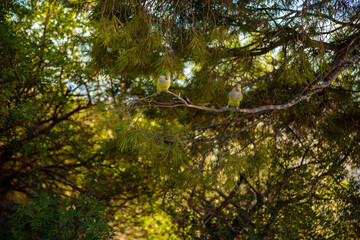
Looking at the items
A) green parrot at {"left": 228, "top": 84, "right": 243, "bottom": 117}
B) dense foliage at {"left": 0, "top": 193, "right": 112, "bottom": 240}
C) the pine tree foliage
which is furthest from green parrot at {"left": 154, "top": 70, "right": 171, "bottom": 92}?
dense foliage at {"left": 0, "top": 193, "right": 112, "bottom": 240}

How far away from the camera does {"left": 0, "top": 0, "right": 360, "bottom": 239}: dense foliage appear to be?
8.86 ft

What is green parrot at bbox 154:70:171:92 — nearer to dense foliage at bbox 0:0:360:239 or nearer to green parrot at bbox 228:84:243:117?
dense foliage at bbox 0:0:360:239

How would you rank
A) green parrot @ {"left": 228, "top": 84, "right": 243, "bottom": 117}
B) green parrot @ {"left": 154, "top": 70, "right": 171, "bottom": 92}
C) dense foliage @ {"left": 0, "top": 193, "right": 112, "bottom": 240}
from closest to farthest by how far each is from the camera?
green parrot @ {"left": 154, "top": 70, "right": 171, "bottom": 92} < green parrot @ {"left": 228, "top": 84, "right": 243, "bottom": 117} < dense foliage @ {"left": 0, "top": 193, "right": 112, "bottom": 240}

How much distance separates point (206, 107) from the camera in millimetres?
2332

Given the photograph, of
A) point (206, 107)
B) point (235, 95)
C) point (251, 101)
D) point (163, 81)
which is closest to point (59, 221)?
point (163, 81)

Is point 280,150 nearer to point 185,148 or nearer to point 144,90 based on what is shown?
point 185,148

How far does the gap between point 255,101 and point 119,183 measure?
2.28m

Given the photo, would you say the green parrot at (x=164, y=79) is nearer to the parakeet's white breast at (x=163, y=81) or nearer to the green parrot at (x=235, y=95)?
the parakeet's white breast at (x=163, y=81)

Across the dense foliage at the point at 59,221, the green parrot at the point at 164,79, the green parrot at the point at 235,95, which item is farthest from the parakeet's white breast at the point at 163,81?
the dense foliage at the point at 59,221

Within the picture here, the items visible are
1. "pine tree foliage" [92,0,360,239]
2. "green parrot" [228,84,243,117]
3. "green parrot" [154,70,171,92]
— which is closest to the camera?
"green parrot" [154,70,171,92]

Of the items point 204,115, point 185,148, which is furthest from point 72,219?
point 204,115

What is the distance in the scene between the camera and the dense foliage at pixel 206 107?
270 centimetres

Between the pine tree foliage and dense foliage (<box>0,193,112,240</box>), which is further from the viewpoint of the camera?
dense foliage (<box>0,193,112,240</box>)

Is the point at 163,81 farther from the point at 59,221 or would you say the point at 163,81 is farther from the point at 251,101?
the point at 59,221
